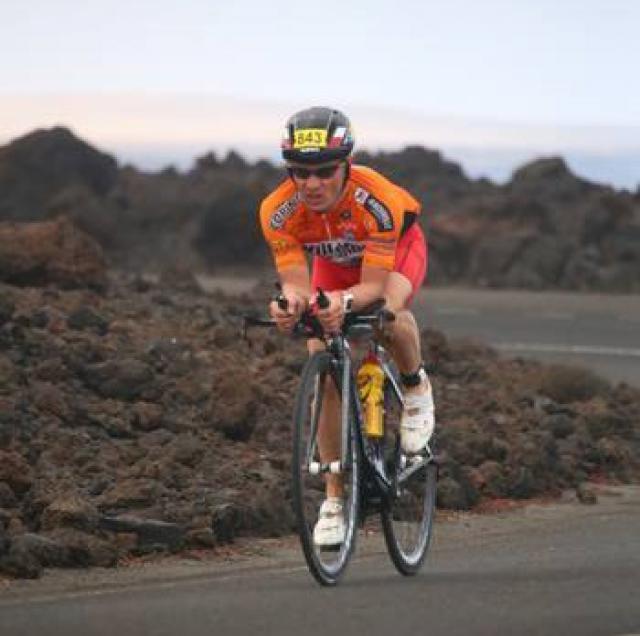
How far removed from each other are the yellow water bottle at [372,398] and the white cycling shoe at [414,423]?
393 mm

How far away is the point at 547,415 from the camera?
1548cm

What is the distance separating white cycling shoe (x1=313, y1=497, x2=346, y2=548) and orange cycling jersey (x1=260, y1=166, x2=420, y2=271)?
1093 millimetres

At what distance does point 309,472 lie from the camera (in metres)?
8.58

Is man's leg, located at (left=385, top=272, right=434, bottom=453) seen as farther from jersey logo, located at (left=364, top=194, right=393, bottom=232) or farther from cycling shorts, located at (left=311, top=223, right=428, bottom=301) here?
jersey logo, located at (left=364, top=194, right=393, bottom=232)

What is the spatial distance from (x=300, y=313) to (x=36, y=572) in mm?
1934

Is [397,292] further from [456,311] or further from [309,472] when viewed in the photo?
[456,311]

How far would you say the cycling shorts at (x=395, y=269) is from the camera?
9.10 m

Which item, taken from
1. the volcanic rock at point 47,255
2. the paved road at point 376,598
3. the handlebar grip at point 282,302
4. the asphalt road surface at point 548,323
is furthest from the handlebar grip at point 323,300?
the asphalt road surface at point 548,323

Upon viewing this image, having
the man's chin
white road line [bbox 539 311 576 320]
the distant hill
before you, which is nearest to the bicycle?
the man's chin

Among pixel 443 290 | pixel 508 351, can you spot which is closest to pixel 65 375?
pixel 508 351

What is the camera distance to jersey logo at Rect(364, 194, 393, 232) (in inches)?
341

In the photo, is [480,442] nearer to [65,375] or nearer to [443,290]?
[65,375]

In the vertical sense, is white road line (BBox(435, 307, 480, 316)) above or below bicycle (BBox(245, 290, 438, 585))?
below

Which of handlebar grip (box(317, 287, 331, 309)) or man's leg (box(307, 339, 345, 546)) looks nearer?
handlebar grip (box(317, 287, 331, 309))
